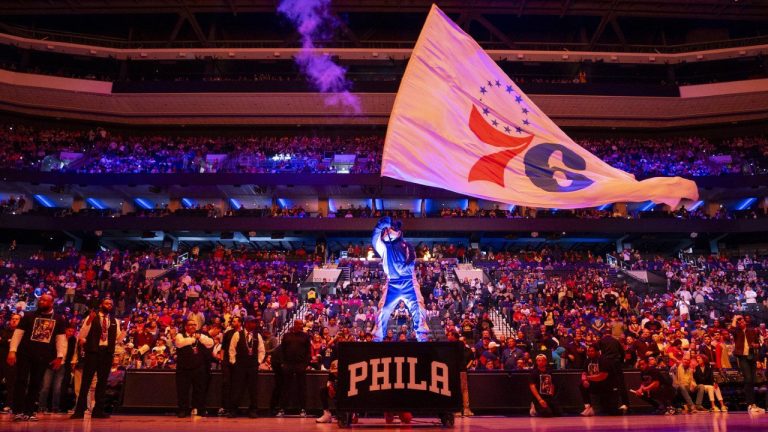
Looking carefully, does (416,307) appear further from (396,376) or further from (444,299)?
(444,299)

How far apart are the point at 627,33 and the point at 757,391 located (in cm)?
4099

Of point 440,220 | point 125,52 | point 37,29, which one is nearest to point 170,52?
point 125,52

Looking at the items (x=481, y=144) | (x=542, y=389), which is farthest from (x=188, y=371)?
(x=481, y=144)

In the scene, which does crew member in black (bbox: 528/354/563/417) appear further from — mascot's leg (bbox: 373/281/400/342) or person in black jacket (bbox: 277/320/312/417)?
person in black jacket (bbox: 277/320/312/417)

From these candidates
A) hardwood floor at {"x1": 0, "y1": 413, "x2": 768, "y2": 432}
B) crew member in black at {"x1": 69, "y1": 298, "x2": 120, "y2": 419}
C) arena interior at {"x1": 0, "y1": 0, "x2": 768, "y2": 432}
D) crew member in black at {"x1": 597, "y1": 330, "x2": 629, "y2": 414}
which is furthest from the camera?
arena interior at {"x1": 0, "y1": 0, "x2": 768, "y2": 432}

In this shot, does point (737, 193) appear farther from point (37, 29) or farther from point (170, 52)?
point (37, 29)

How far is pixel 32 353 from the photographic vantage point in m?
8.70

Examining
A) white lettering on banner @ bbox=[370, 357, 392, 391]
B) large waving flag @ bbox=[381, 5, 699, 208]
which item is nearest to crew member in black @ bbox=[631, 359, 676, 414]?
white lettering on banner @ bbox=[370, 357, 392, 391]

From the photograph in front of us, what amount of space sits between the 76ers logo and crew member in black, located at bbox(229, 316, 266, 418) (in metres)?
5.92

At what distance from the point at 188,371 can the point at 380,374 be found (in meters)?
4.45

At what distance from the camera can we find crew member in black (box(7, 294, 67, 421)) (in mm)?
8555

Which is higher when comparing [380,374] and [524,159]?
[524,159]

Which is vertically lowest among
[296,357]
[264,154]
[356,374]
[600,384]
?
[600,384]

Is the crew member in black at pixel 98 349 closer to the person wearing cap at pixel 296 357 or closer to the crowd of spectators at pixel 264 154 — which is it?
the person wearing cap at pixel 296 357
